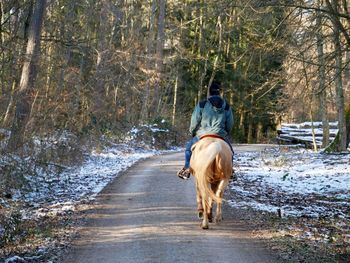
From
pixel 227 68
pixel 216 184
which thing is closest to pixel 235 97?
pixel 227 68

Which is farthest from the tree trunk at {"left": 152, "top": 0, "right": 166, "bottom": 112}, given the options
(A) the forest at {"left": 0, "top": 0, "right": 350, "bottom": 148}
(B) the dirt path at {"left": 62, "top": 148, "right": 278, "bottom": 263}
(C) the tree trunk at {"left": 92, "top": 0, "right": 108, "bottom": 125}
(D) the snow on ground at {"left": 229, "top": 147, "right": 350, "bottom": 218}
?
(B) the dirt path at {"left": 62, "top": 148, "right": 278, "bottom": 263}

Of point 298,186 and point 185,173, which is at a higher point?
point 185,173

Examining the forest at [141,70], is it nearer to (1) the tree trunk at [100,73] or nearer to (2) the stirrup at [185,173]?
(1) the tree trunk at [100,73]

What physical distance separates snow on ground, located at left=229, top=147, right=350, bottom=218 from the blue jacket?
2688 mm

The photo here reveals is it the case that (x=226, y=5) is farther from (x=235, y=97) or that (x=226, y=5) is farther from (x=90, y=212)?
(x=235, y=97)

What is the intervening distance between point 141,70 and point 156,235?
2413 cm

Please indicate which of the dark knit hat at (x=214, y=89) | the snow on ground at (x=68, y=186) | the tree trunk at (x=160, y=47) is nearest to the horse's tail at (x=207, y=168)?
the dark knit hat at (x=214, y=89)

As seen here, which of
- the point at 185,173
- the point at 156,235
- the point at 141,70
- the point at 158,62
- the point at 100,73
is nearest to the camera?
the point at 156,235

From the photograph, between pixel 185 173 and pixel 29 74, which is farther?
pixel 29 74

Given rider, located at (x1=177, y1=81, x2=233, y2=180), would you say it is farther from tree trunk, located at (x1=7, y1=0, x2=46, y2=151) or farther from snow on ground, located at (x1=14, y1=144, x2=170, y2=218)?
tree trunk, located at (x1=7, y1=0, x2=46, y2=151)

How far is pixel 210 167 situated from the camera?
771 cm

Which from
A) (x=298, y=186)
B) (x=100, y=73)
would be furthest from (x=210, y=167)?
(x=100, y=73)

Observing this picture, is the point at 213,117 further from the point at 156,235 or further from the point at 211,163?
the point at 156,235

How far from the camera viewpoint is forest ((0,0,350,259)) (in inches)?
460
